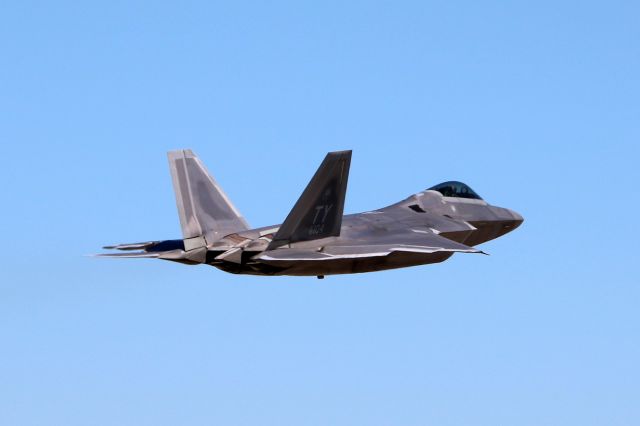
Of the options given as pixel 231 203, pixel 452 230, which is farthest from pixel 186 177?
pixel 452 230

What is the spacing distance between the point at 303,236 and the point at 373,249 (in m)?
2.00

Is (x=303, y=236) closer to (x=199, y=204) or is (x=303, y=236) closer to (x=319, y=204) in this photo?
(x=319, y=204)

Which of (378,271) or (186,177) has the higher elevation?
(186,177)

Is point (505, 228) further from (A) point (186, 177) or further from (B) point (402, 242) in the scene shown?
(A) point (186, 177)

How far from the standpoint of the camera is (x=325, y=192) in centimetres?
3762

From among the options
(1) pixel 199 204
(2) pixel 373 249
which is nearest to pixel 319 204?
(2) pixel 373 249

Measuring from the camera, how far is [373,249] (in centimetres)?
3831

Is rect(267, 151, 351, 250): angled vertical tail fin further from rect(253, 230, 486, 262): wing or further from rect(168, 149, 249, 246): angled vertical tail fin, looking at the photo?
rect(168, 149, 249, 246): angled vertical tail fin

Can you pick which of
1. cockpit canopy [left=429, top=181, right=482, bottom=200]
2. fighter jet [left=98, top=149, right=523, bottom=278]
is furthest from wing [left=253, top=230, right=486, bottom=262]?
cockpit canopy [left=429, top=181, right=482, bottom=200]

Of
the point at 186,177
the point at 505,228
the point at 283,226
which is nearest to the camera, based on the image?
the point at 283,226

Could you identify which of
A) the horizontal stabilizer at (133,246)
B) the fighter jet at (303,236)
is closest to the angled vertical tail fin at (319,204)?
the fighter jet at (303,236)

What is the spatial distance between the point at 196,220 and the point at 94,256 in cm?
316

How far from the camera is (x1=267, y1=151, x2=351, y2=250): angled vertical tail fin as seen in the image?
3738 cm

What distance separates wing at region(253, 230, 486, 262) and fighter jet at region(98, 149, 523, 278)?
3cm
